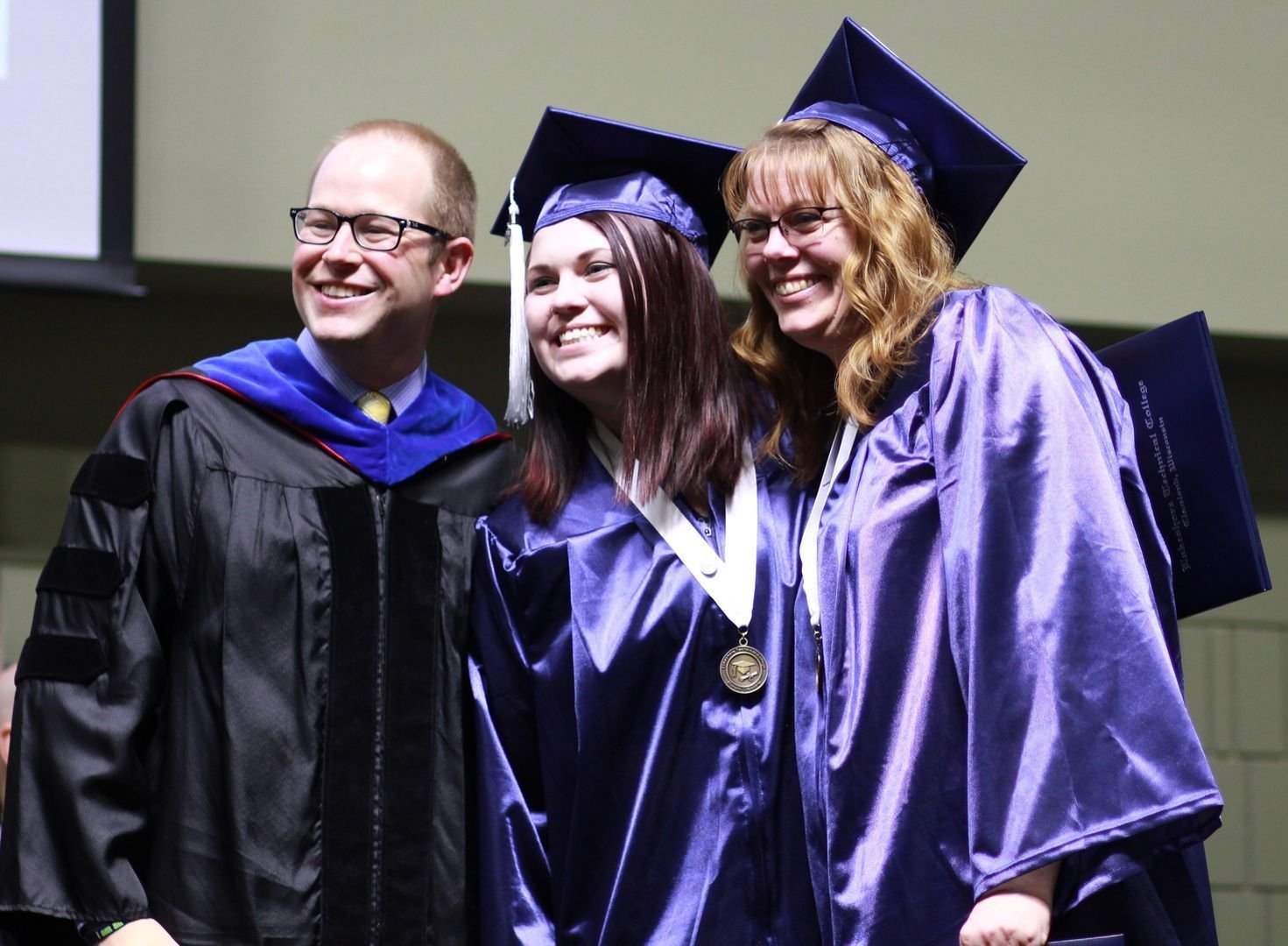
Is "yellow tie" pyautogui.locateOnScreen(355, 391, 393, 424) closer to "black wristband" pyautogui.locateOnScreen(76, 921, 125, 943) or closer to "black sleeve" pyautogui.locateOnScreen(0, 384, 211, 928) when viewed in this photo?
"black sleeve" pyautogui.locateOnScreen(0, 384, 211, 928)

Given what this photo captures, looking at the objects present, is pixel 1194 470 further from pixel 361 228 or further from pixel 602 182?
pixel 361 228

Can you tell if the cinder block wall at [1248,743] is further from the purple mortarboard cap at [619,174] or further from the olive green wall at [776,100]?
the purple mortarboard cap at [619,174]

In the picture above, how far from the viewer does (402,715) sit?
237 cm

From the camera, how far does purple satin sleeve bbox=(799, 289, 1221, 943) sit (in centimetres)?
189

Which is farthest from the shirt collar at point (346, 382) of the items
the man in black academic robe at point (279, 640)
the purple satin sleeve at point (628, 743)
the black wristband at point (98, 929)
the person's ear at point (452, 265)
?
the black wristband at point (98, 929)

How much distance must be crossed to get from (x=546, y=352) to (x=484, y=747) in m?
0.62

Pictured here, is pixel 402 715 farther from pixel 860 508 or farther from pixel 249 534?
pixel 860 508

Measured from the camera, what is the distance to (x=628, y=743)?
7.72ft

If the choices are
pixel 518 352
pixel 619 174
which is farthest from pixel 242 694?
pixel 619 174

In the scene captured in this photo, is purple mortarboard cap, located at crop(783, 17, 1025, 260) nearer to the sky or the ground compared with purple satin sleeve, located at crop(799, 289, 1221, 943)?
nearer to the sky

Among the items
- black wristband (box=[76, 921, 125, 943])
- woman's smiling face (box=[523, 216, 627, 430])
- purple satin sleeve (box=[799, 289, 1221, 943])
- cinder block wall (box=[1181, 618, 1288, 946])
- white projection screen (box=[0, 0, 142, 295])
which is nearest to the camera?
purple satin sleeve (box=[799, 289, 1221, 943])

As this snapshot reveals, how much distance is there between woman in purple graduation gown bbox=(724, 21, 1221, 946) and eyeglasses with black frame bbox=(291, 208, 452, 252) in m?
0.53

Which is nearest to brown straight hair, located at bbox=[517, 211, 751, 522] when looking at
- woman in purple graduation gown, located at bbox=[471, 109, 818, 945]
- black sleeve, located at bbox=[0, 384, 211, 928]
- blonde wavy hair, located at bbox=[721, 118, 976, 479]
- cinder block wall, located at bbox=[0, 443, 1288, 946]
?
woman in purple graduation gown, located at bbox=[471, 109, 818, 945]

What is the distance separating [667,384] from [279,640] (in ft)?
2.33
